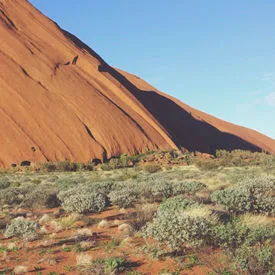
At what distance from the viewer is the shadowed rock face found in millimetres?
33938

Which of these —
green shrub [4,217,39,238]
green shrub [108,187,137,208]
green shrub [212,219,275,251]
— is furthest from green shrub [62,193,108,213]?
green shrub [212,219,275,251]

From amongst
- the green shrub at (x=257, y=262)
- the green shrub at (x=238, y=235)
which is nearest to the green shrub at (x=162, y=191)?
the green shrub at (x=238, y=235)

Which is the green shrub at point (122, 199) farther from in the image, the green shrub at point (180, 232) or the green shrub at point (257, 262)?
the green shrub at point (257, 262)

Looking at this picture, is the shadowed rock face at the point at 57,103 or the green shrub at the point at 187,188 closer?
the green shrub at the point at 187,188

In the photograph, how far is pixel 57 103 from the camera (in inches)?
1470

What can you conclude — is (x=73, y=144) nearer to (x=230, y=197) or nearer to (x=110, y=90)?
(x=110, y=90)

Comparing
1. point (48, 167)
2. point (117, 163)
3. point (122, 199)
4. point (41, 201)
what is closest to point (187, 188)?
point (122, 199)

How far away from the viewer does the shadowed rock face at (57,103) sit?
1336 inches

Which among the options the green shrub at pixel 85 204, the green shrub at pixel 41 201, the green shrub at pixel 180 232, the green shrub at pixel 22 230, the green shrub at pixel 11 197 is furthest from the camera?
the green shrub at pixel 11 197

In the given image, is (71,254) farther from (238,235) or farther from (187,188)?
(187,188)

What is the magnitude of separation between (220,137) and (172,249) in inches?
2521

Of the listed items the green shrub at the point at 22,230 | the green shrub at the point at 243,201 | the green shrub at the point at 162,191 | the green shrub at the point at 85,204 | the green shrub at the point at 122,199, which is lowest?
the green shrub at the point at 22,230

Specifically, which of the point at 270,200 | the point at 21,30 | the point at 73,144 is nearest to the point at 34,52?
the point at 21,30

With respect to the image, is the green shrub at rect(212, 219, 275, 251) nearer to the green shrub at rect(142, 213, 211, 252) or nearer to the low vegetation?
the low vegetation
